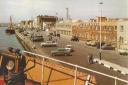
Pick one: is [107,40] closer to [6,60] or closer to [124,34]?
[124,34]

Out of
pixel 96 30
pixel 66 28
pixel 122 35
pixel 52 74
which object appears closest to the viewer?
pixel 52 74

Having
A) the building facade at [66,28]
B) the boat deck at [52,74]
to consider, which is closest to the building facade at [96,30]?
the building facade at [66,28]

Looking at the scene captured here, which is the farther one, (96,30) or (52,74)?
(96,30)

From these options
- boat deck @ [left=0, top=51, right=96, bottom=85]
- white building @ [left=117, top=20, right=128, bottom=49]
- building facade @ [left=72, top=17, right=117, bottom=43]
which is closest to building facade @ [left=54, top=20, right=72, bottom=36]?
building facade @ [left=72, top=17, right=117, bottom=43]

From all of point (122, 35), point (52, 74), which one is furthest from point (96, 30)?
point (52, 74)

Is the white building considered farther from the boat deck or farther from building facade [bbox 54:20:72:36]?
building facade [bbox 54:20:72:36]

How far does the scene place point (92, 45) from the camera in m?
68.1

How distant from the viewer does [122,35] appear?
5569 centimetres

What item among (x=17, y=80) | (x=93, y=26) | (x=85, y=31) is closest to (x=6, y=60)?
(x=17, y=80)

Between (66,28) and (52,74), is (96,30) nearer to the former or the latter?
(66,28)

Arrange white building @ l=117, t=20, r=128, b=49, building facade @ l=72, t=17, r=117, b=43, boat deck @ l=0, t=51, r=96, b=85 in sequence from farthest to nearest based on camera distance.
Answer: building facade @ l=72, t=17, r=117, b=43 → white building @ l=117, t=20, r=128, b=49 → boat deck @ l=0, t=51, r=96, b=85

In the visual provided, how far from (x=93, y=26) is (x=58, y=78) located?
7013cm

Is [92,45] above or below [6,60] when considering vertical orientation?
below

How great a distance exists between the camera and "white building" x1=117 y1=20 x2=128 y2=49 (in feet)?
177
